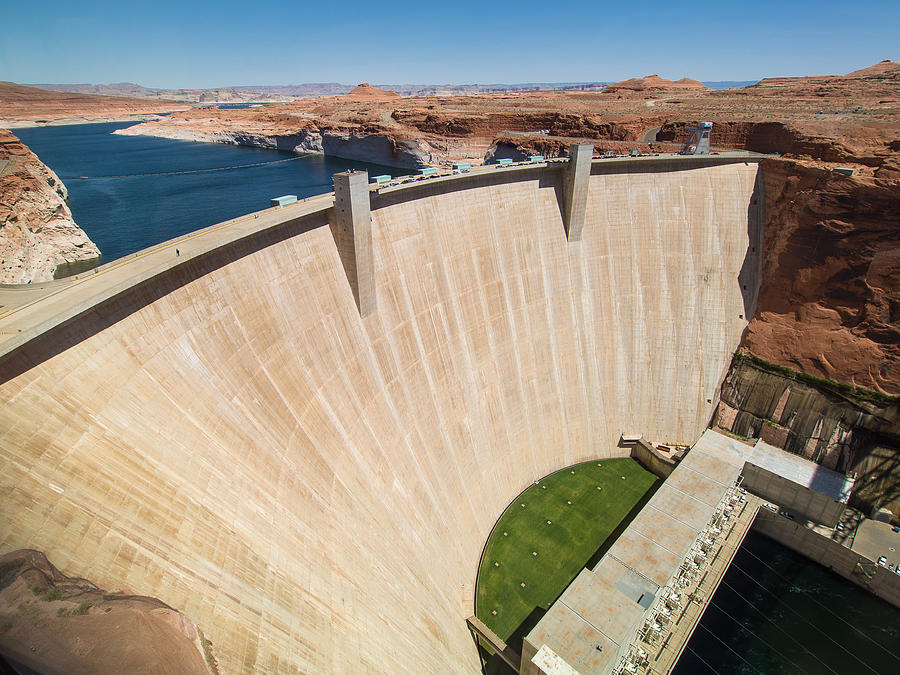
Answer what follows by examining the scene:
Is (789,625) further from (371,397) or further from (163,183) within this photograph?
(163,183)

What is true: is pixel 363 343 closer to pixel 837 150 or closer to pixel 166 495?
pixel 166 495

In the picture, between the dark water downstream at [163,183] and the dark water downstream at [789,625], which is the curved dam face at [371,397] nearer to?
the dark water downstream at [789,625]

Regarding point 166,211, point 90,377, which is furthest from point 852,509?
point 166,211

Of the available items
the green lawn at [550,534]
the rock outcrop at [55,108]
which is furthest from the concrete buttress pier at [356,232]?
the rock outcrop at [55,108]

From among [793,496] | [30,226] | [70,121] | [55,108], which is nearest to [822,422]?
[793,496]

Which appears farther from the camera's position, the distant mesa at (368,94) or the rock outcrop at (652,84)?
the distant mesa at (368,94)

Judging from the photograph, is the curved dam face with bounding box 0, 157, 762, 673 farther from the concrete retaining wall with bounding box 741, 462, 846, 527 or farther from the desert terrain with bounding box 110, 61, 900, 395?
the concrete retaining wall with bounding box 741, 462, 846, 527
